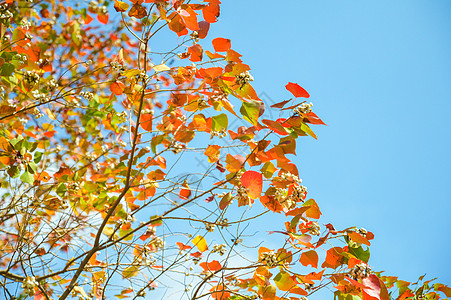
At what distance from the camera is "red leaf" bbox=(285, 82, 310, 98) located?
1332mm

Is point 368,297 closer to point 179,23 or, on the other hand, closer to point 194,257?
point 194,257

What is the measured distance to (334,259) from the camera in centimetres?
148

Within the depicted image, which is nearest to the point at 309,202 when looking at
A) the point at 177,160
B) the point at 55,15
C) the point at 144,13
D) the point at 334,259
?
the point at 334,259

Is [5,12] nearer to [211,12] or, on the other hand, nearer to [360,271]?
[211,12]

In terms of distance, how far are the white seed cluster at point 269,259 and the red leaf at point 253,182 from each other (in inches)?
11.7

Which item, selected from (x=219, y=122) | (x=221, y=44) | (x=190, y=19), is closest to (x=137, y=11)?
(x=190, y=19)

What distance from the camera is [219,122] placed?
66.7 inches

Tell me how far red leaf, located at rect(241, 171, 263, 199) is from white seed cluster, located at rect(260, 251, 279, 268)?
0.30 m

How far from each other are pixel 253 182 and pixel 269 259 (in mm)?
373

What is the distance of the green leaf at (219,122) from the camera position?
5.52 feet

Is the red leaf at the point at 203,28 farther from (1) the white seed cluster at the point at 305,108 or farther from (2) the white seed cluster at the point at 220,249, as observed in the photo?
(2) the white seed cluster at the point at 220,249

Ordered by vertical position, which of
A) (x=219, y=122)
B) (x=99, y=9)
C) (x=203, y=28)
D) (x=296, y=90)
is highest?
(x=99, y=9)

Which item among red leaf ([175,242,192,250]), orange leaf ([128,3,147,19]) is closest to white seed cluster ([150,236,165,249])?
red leaf ([175,242,192,250])

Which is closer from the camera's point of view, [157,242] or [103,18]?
[157,242]
